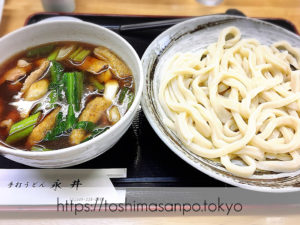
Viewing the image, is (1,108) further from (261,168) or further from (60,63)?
(261,168)

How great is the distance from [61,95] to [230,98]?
3.00ft

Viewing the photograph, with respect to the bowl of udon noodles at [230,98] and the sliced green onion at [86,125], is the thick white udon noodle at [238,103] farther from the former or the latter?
the sliced green onion at [86,125]

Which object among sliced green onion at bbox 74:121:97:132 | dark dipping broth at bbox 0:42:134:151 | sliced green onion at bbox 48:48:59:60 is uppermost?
sliced green onion at bbox 48:48:59:60

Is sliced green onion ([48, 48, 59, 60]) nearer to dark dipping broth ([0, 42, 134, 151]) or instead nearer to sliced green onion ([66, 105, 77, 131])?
dark dipping broth ([0, 42, 134, 151])

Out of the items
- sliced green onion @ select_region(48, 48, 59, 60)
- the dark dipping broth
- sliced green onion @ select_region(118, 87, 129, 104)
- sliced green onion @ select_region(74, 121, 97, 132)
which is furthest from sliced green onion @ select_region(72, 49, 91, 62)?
sliced green onion @ select_region(74, 121, 97, 132)

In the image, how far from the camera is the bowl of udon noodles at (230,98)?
1.32 metres

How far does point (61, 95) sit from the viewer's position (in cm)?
137

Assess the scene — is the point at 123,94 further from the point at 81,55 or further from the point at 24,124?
the point at 24,124

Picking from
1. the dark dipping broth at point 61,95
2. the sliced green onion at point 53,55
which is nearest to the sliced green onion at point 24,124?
the dark dipping broth at point 61,95

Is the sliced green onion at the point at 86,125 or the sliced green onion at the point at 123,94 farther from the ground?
the sliced green onion at the point at 123,94

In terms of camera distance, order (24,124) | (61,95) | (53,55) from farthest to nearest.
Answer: (53,55)
(61,95)
(24,124)

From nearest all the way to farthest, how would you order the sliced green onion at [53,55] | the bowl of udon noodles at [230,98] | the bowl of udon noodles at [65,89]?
the bowl of udon noodles at [65,89] < the bowl of udon noodles at [230,98] < the sliced green onion at [53,55]

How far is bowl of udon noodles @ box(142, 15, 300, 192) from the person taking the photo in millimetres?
1320

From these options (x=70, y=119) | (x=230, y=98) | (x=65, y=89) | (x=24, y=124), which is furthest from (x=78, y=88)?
(x=230, y=98)
